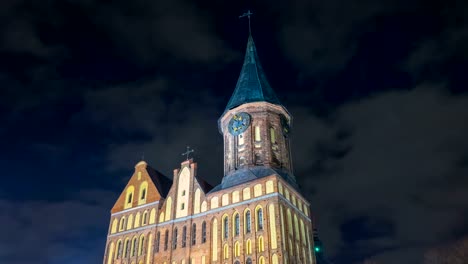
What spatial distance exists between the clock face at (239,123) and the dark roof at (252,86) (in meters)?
1.62

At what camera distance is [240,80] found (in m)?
55.6

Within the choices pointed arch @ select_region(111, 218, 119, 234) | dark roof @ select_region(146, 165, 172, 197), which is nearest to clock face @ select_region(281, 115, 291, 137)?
dark roof @ select_region(146, 165, 172, 197)

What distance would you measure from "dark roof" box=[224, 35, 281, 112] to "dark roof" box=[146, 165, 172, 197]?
11.1 meters

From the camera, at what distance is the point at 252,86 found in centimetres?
5253

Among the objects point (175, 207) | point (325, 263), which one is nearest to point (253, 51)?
point (175, 207)

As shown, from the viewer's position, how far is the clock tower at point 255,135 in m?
45.3

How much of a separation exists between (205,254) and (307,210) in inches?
480

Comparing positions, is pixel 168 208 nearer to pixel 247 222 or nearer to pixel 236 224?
pixel 236 224

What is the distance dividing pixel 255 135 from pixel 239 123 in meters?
2.50

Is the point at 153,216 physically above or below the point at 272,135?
below

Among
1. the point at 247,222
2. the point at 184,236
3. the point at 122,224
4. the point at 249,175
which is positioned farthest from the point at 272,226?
the point at 122,224

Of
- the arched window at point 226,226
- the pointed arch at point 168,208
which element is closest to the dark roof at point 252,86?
the pointed arch at point 168,208

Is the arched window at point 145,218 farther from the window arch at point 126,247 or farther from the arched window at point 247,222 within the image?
the arched window at point 247,222

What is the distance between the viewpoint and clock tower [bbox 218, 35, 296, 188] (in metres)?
45.3
